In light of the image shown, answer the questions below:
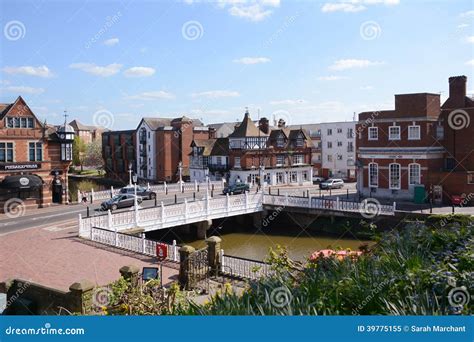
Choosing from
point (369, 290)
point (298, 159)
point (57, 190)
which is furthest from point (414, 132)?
point (369, 290)

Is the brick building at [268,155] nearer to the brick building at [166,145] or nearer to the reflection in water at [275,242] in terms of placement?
the brick building at [166,145]

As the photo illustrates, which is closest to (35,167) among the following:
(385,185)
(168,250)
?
(168,250)

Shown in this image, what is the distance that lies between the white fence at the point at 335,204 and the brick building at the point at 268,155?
1719cm

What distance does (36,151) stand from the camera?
35.8 metres

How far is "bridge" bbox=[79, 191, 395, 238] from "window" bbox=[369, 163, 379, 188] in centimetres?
568

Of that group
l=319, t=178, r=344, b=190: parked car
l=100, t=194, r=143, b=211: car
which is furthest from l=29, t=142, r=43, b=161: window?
l=319, t=178, r=344, b=190: parked car

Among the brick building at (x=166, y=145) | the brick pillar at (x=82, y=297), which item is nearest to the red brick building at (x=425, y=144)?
the brick pillar at (x=82, y=297)

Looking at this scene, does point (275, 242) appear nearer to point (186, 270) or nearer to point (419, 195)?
point (419, 195)

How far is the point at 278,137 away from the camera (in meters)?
58.4

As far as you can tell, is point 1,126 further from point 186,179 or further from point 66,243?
point 186,179

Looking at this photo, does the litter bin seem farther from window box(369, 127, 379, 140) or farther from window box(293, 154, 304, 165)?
window box(293, 154, 304, 165)

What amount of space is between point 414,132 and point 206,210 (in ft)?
57.9

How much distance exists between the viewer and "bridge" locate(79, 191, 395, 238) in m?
26.1

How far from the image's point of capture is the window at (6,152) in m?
34.0
